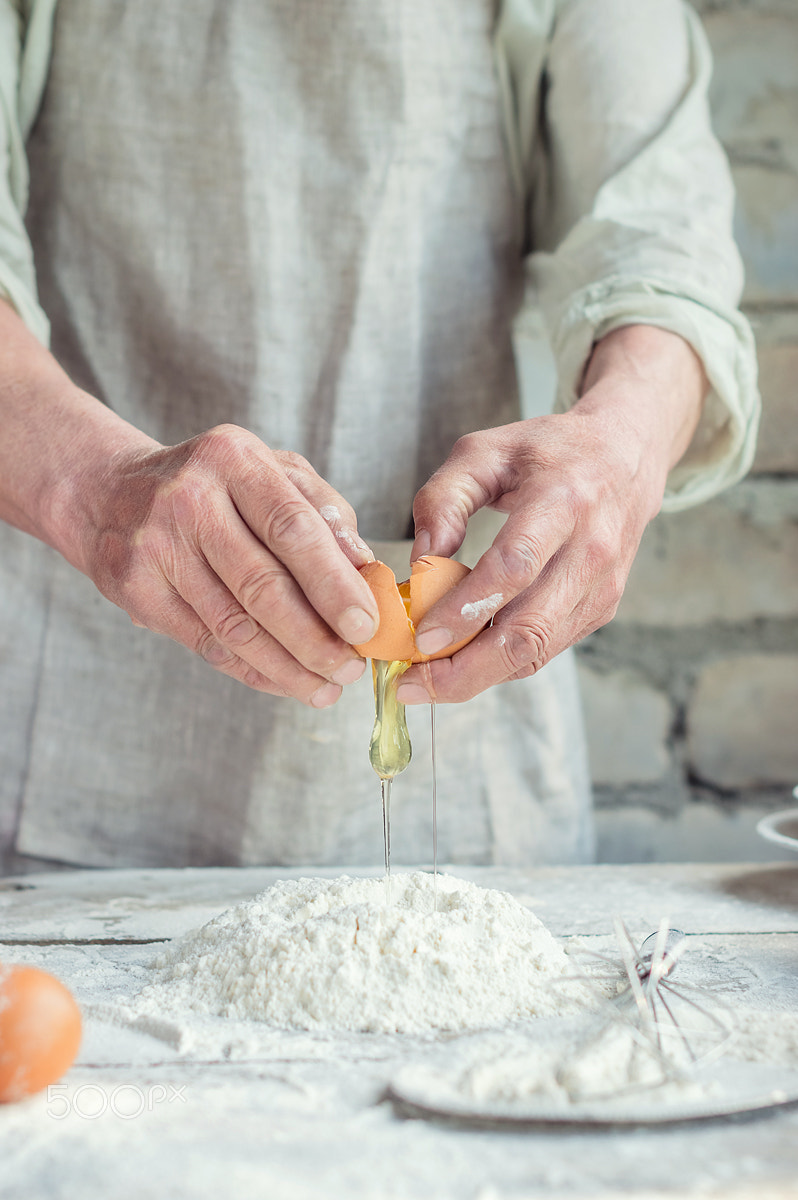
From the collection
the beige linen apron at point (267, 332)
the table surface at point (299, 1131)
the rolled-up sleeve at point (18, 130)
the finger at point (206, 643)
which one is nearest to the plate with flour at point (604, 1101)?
the table surface at point (299, 1131)

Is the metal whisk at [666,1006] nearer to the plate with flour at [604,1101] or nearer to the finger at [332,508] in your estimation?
the plate with flour at [604,1101]

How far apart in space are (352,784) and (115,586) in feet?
1.24

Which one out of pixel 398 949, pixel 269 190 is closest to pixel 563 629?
pixel 398 949

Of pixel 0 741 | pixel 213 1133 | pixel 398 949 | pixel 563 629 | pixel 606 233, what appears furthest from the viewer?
pixel 0 741

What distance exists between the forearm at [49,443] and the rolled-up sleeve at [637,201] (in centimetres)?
40

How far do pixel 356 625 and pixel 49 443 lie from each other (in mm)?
278

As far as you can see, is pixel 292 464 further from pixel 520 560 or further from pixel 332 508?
pixel 520 560

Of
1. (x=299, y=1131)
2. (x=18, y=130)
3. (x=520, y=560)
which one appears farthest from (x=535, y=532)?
(x=18, y=130)

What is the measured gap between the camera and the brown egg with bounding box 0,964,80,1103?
415 millimetres

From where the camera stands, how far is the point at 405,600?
0.61 meters

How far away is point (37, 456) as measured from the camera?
2.26 feet

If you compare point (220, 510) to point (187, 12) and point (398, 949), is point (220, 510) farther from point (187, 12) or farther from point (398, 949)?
point (187, 12)

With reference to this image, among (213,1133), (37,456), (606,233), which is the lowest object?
(213,1133)

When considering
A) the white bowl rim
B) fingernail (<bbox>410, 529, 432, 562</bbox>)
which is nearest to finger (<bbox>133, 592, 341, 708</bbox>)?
fingernail (<bbox>410, 529, 432, 562</bbox>)
